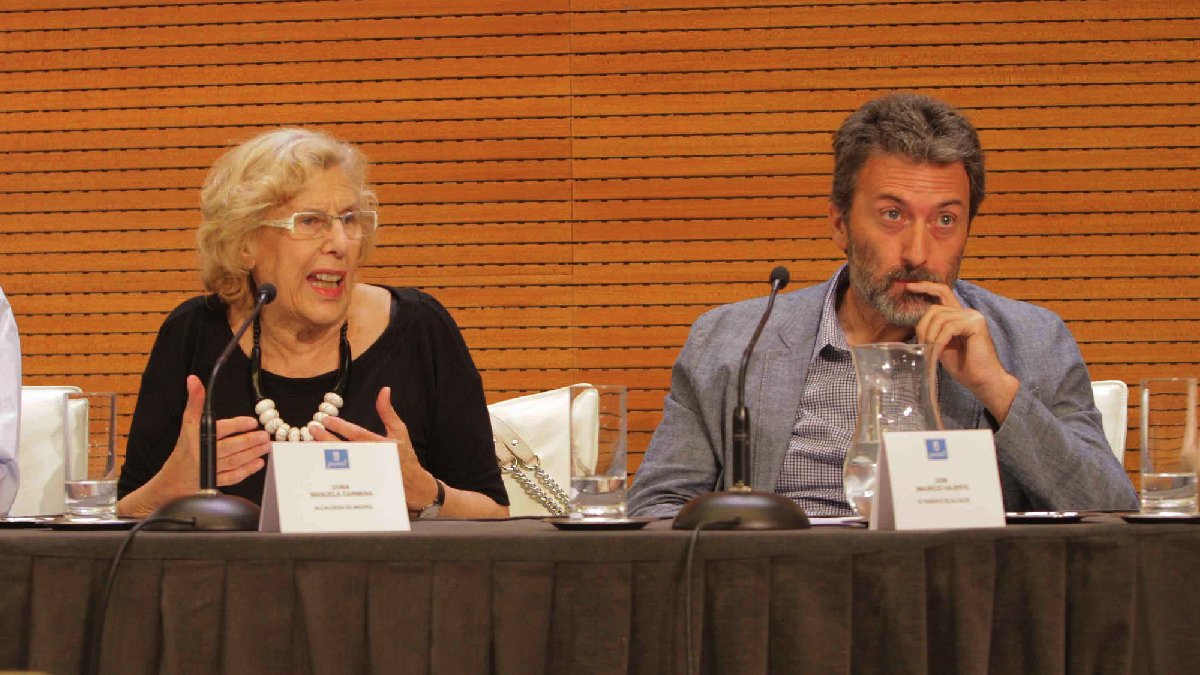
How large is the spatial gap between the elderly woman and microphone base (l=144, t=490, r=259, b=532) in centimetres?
94

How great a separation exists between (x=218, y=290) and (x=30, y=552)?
53.8 inches

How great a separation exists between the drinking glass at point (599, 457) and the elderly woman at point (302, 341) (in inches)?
34.0

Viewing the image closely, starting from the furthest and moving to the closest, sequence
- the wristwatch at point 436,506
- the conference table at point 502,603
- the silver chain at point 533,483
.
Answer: the silver chain at point 533,483
the wristwatch at point 436,506
the conference table at point 502,603

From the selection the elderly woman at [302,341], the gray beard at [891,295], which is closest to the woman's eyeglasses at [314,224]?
the elderly woman at [302,341]

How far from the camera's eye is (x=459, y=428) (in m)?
2.48

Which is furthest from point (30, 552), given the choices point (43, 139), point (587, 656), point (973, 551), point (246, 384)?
point (43, 139)

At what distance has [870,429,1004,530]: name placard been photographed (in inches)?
51.1

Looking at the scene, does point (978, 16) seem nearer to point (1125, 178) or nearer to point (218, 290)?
point (1125, 178)

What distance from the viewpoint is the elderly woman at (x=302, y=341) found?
238 centimetres

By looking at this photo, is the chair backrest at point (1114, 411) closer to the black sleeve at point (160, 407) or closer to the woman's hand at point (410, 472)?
the woman's hand at point (410, 472)

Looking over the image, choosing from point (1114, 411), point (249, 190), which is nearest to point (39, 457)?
point (249, 190)

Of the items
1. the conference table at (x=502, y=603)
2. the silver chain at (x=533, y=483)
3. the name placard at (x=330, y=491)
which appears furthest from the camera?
the silver chain at (x=533, y=483)

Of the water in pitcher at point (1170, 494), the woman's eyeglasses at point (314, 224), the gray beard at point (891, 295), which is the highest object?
the woman's eyeglasses at point (314, 224)

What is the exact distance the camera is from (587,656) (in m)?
1.17
